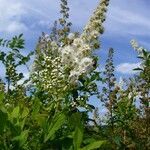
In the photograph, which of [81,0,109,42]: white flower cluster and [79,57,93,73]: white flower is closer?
[79,57,93,73]: white flower

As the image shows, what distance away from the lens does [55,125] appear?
11.9 ft

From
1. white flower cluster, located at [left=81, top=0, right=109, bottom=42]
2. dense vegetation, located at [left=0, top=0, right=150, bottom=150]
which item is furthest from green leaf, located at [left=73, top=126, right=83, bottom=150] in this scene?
white flower cluster, located at [left=81, top=0, right=109, bottom=42]

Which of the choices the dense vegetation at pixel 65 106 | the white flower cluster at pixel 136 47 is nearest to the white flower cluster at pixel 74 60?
the dense vegetation at pixel 65 106

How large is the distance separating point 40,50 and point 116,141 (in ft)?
7.94

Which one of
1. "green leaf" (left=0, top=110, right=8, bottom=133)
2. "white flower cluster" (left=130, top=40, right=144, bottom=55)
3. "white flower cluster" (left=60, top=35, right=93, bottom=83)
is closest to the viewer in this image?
"green leaf" (left=0, top=110, right=8, bottom=133)

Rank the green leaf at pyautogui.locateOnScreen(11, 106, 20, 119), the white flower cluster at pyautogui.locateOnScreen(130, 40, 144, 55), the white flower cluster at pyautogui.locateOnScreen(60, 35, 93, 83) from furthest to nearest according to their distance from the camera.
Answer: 1. the white flower cluster at pyautogui.locateOnScreen(130, 40, 144, 55)
2. the white flower cluster at pyautogui.locateOnScreen(60, 35, 93, 83)
3. the green leaf at pyautogui.locateOnScreen(11, 106, 20, 119)

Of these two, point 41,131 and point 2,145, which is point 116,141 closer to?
point 41,131

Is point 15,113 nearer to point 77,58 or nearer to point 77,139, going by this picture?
point 77,139

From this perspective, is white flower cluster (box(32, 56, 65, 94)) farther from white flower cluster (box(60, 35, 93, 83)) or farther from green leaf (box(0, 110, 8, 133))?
green leaf (box(0, 110, 8, 133))

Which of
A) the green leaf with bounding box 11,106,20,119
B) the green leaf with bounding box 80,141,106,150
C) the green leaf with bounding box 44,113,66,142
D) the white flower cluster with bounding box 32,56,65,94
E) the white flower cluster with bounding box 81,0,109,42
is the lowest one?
the green leaf with bounding box 80,141,106,150

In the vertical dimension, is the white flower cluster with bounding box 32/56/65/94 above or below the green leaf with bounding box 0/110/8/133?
above

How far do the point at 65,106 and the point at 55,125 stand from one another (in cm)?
66

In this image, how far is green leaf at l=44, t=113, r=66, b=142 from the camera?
11.8 ft

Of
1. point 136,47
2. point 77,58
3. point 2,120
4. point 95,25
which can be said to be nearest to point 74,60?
point 77,58
